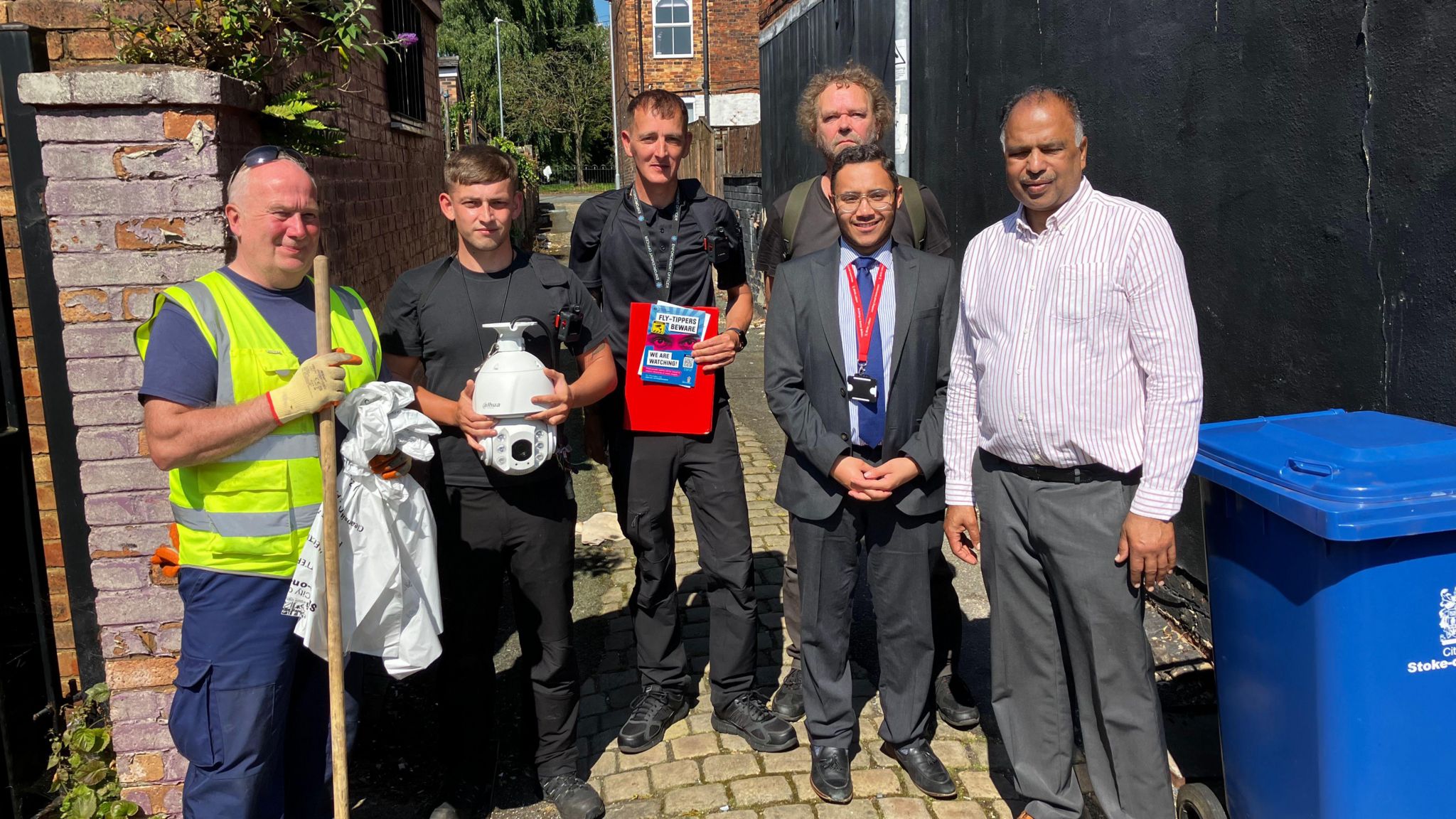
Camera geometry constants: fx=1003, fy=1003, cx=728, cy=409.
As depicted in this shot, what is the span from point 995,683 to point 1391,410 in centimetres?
159

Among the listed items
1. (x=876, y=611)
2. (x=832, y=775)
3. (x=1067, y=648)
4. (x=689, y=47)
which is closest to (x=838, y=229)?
(x=876, y=611)

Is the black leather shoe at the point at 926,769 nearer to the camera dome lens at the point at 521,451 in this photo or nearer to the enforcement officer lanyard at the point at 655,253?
the camera dome lens at the point at 521,451

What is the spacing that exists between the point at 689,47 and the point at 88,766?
91.3 ft

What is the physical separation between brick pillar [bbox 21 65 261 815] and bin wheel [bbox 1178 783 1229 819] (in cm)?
318

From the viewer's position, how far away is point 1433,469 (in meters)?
2.31

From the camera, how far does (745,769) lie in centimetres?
363

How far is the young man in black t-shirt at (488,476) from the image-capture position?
3143mm

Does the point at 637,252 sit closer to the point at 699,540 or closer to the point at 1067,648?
the point at 699,540

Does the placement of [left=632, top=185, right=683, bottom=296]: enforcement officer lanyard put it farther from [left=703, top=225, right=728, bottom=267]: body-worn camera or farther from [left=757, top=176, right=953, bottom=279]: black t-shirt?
A: [left=757, top=176, right=953, bottom=279]: black t-shirt

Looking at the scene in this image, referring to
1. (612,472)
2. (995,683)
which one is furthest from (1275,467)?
(612,472)

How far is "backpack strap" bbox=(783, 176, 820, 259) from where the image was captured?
389cm

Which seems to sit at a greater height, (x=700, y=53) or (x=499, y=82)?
(x=499, y=82)

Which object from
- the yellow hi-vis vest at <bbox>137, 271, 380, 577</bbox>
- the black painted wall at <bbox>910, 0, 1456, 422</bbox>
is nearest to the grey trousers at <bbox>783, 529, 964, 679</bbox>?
the black painted wall at <bbox>910, 0, 1456, 422</bbox>

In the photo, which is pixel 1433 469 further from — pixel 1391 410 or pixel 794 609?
pixel 794 609
